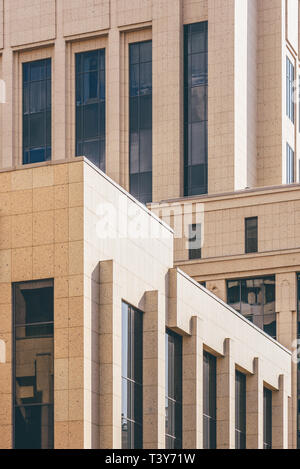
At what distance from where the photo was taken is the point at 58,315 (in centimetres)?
4147

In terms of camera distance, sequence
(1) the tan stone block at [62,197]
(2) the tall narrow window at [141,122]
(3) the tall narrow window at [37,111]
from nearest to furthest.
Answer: (1) the tan stone block at [62,197] → (2) the tall narrow window at [141,122] → (3) the tall narrow window at [37,111]

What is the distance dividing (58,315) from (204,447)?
13.1m

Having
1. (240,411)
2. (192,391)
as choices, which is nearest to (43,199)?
(192,391)

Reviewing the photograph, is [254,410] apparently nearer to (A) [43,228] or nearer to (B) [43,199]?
(A) [43,228]

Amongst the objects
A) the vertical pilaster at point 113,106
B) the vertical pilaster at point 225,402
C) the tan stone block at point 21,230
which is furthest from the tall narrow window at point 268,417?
the vertical pilaster at point 113,106

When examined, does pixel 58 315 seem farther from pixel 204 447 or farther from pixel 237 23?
pixel 237 23

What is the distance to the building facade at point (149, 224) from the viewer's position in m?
41.7

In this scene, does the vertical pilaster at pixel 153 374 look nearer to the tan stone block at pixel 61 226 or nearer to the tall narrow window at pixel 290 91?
the tan stone block at pixel 61 226

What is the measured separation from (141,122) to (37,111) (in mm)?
7858

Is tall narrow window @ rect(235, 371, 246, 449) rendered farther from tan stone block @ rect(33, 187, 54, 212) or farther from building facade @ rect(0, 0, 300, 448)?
tan stone block @ rect(33, 187, 54, 212)

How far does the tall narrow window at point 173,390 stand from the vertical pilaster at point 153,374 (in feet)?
7.57

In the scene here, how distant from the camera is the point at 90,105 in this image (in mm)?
84750

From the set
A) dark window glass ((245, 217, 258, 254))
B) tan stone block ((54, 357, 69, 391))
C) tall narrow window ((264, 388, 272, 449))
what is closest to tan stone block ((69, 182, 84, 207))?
tan stone block ((54, 357, 69, 391))

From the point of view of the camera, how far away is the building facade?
4172cm
